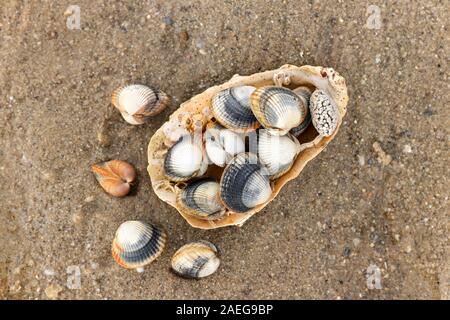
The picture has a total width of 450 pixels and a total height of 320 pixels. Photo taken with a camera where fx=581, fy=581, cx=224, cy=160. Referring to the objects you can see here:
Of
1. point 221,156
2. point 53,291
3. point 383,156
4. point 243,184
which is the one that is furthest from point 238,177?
A: point 53,291

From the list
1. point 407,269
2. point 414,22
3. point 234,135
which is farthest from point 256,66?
point 407,269

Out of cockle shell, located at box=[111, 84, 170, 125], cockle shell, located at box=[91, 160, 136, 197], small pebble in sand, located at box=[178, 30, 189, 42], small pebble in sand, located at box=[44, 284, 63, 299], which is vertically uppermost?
small pebble in sand, located at box=[178, 30, 189, 42]

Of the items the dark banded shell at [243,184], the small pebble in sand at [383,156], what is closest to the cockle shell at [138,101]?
the dark banded shell at [243,184]

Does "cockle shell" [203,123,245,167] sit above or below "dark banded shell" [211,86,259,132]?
below

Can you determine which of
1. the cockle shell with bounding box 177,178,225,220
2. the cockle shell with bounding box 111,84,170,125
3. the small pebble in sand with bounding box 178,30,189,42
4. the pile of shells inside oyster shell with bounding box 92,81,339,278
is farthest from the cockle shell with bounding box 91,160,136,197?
the small pebble in sand with bounding box 178,30,189,42

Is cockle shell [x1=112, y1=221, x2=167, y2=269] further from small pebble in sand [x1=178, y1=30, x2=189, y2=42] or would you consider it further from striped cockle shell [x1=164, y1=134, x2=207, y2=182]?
small pebble in sand [x1=178, y1=30, x2=189, y2=42]
